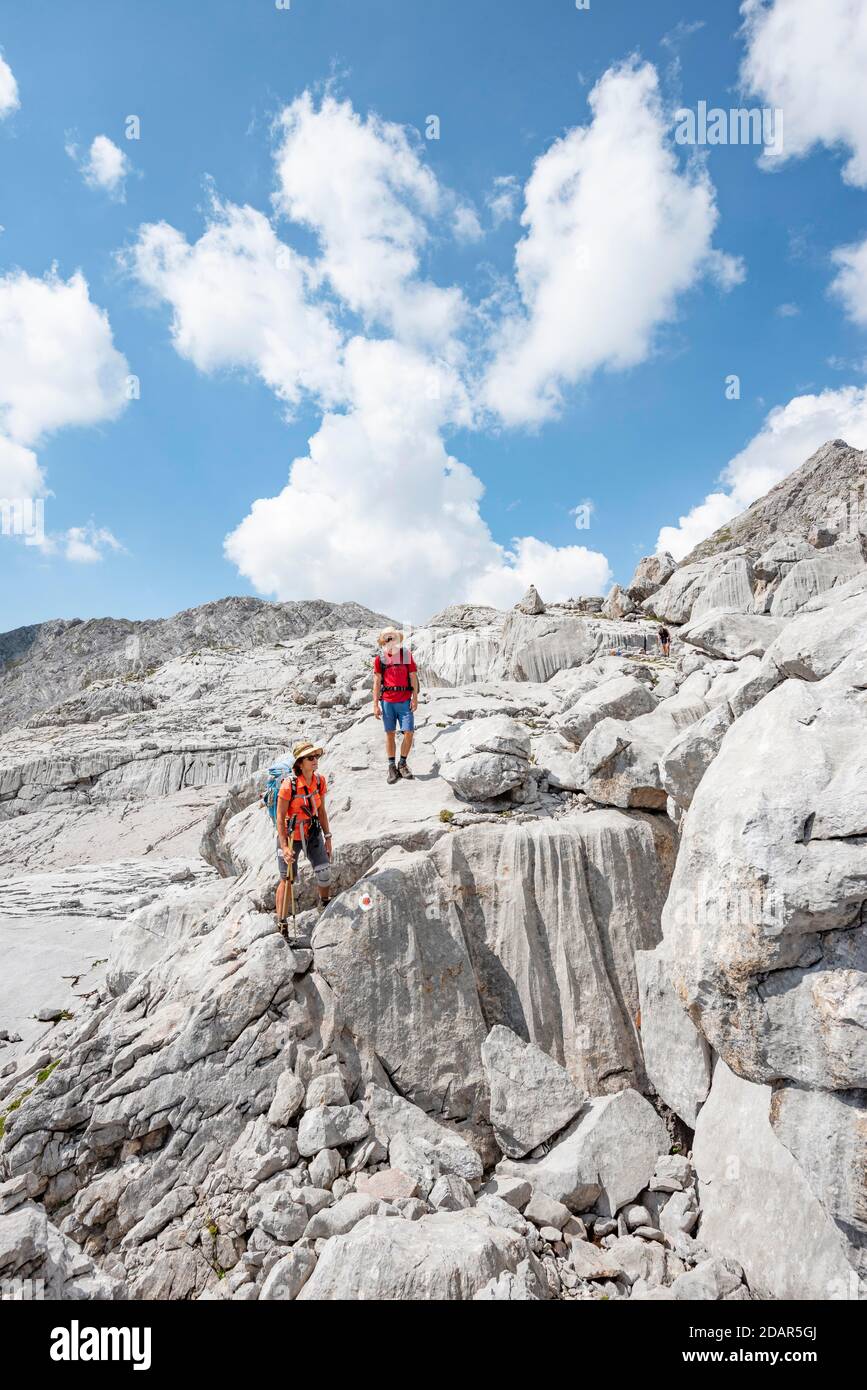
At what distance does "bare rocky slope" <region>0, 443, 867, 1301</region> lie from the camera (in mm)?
5996

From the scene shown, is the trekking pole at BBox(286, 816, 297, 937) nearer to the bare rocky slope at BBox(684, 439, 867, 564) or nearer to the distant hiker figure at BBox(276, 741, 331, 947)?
the distant hiker figure at BBox(276, 741, 331, 947)

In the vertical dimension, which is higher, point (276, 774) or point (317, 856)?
point (276, 774)

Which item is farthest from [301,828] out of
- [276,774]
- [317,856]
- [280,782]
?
[276,774]

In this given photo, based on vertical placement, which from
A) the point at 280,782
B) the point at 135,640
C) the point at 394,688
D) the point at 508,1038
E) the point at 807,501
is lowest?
the point at 508,1038

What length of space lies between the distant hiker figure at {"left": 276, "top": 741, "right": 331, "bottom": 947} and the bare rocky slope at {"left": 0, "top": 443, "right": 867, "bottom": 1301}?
1.53 ft

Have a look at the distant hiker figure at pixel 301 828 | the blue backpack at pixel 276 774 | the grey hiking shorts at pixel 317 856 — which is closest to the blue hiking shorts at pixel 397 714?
the blue backpack at pixel 276 774

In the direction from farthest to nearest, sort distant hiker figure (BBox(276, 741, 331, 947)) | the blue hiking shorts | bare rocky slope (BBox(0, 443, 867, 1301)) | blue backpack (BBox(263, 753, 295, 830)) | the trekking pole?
the blue hiking shorts < blue backpack (BBox(263, 753, 295, 830)) < distant hiker figure (BBox(276, 741, 331, 947)) < the trekking pole < bare rocky slope (BBox(0, 443, 867, 1301))

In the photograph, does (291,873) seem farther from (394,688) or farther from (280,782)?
(394,688)

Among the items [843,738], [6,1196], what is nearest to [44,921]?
[6,1196]

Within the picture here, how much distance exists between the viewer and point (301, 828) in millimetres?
9867

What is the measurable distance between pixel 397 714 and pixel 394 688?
596mm

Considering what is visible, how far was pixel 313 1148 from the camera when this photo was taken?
7.53 meters

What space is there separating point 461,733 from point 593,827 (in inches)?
154

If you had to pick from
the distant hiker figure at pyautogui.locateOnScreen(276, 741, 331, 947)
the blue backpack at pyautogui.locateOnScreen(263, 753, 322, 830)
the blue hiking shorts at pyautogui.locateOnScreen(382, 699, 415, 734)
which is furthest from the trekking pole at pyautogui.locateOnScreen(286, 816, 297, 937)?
the blue hiking shorts at pyautogui.locateOnScreen(382, 699, 415, 734)
